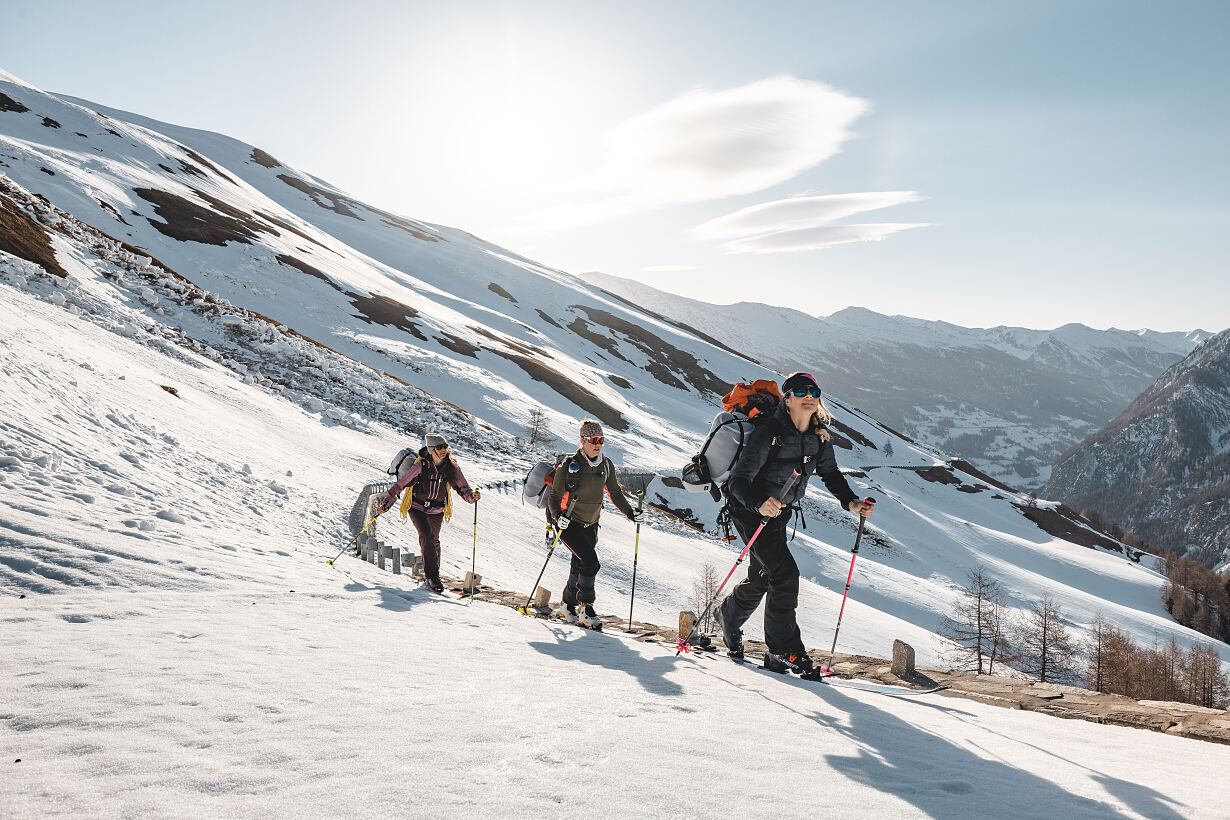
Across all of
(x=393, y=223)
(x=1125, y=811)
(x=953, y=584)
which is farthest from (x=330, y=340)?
(x=393, y=223)

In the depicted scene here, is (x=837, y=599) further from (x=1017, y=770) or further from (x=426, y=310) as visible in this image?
(x=426, y=310)

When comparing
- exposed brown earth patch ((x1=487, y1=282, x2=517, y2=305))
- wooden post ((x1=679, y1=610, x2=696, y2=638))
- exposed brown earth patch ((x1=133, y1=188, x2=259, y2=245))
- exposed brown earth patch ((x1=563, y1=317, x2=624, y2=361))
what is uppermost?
exposed brown earth patch ((x1=487, y1=282, x2=517, y2=305))

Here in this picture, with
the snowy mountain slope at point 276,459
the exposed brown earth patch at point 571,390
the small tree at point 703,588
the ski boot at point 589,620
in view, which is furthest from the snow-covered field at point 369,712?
the exposed brown earth patch at point 571,390

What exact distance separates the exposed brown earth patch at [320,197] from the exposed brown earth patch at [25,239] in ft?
287

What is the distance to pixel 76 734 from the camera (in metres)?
2.94

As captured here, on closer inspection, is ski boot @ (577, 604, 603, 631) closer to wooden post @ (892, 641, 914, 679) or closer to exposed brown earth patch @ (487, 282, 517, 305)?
wooden post @ (892, 641, 914, 679)

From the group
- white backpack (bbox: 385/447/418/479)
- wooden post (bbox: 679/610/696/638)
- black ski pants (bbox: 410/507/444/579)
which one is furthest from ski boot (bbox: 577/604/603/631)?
white backpack (bbox: 385/447/418/479)

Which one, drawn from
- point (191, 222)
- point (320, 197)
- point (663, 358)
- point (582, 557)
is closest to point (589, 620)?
point (582, 557)

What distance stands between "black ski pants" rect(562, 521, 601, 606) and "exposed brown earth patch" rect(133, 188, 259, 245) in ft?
149

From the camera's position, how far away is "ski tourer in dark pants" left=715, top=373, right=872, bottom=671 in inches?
246

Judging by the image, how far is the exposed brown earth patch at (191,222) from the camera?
1652 inches

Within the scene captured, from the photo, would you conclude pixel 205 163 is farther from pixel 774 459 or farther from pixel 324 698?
pixel 324 698

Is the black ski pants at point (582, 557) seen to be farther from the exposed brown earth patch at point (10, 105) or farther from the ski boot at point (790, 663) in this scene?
the exposed brown earth patch at point (10, 105)

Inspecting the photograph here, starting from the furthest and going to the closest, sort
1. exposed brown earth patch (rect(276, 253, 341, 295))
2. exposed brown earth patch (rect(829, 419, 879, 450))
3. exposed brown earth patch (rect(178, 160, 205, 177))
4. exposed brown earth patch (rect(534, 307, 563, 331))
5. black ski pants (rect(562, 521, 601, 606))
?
exposed brown earth patch (rect(829, 419, 879, 450)) → exposed brown earth patch (rect(534, 307, 563, 331)) → exposed brown earth patch (rect(178, 160, 205, 177)) → exposed brown earth patch (rect(276, 253, 341, 295)) → black ski pants (rect(562, 521, 601, 606))
